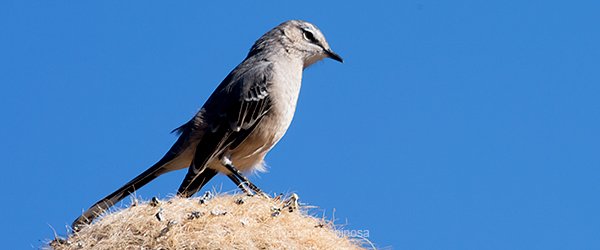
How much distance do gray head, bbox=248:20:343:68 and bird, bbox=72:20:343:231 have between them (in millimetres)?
330

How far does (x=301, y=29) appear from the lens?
10.9 m

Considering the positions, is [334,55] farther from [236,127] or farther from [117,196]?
[117,196]

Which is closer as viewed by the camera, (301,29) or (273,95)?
(273,95)

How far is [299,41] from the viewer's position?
10836 millimetres

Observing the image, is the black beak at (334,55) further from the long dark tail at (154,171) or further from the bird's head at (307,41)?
the long dark tail at (154,171)

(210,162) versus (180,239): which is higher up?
(210,162)

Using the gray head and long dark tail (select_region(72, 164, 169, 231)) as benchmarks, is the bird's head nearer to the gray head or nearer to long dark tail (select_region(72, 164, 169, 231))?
the gray head

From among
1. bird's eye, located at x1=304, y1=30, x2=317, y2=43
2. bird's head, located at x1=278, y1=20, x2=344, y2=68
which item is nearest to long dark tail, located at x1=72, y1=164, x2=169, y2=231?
bird's head, located at x1=278, y1=20, x2=344, y2=68

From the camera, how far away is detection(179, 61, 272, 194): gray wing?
981 cm

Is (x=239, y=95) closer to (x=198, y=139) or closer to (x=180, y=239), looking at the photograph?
(x=198, y=139)

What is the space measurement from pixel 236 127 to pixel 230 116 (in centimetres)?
14

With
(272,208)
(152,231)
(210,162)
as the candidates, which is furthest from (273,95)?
(152,231)

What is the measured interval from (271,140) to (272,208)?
8.50 feet

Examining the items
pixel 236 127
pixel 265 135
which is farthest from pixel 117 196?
pixel 265 135
